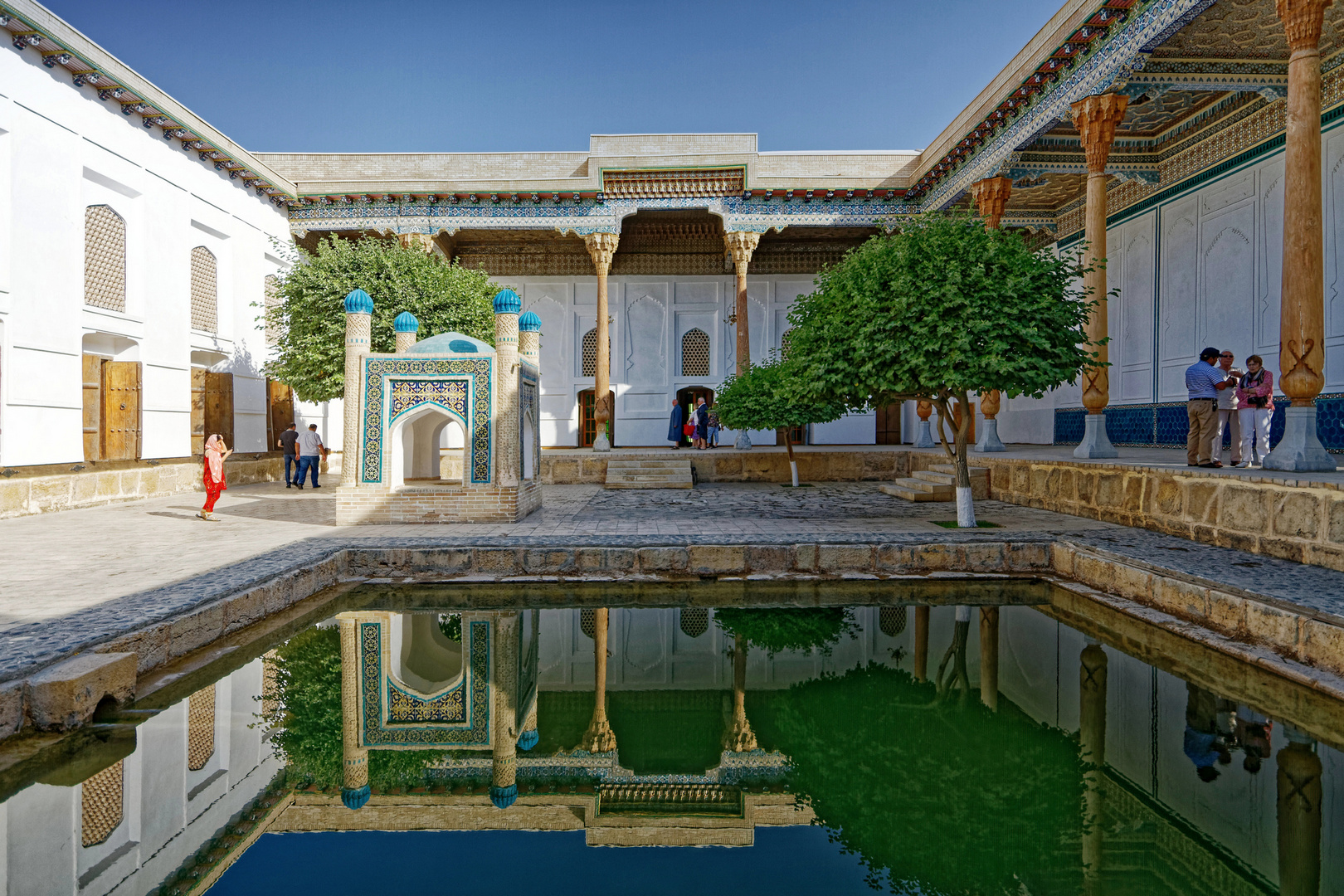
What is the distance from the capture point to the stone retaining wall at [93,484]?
8.32m

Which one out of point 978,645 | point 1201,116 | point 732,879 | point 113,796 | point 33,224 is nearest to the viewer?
point 732,879

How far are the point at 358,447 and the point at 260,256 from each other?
8.19 m

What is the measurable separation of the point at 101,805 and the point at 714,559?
169 inches

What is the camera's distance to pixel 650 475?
484 inches

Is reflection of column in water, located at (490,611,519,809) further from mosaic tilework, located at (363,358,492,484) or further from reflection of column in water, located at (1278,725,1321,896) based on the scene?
mosaic tilework, located at (363,358,492,484)

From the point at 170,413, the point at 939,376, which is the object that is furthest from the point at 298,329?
the point at 939,376

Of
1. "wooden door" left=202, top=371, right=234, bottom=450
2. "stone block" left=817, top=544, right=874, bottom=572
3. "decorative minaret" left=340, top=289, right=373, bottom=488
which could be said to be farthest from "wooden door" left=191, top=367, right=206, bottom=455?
"stone block" left=817, top=544, right=874, bottom=572

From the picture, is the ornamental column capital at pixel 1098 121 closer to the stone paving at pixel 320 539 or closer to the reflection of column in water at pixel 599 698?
the stone paving at pixel 320 539

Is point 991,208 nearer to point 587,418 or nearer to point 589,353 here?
point 589,353

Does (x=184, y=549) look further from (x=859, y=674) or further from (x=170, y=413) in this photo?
(x=170, y=413)

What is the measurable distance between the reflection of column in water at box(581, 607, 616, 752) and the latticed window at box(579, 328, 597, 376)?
484 inches

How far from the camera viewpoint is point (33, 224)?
898 centimetres

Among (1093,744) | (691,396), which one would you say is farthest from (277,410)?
(1093,744)

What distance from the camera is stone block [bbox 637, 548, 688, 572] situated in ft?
20.5
